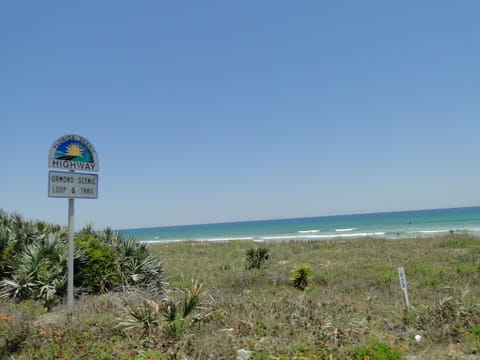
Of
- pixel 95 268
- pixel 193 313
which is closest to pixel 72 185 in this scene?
pixel 95 268

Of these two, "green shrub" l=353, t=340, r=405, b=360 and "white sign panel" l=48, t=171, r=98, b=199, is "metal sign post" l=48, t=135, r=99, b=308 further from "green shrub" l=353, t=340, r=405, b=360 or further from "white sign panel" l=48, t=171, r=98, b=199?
"green shrub" l=353, t=340, r=405, b=360

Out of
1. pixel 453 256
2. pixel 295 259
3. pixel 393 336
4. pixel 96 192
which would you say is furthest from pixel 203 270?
pixel 453 256

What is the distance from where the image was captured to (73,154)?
723 cm

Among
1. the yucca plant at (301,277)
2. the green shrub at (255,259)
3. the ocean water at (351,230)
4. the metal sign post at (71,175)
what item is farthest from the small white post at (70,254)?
the green shrub at (255,259)

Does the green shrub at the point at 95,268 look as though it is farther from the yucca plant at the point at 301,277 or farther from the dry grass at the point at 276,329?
the yucca plant at the point at 301,277

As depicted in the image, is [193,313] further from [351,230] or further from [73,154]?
[351,230]

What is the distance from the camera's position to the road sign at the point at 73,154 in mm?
6969

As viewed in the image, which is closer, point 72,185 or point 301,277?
point 72,185

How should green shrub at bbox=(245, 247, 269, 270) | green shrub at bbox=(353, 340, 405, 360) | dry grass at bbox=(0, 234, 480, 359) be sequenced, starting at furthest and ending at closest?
1. green shrub at bbox=(245, 247, 269, 270)
2. dry grass at bbox=(0, 234, 480, 359)
3. green shrub at bbox=(353, 340, 405, 360)

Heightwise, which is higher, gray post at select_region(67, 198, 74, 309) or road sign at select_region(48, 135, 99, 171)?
road sign at select_region(48, 135, 99, 171)

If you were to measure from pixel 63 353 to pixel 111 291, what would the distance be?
3.71 m

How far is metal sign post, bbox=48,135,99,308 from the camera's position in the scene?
6.80 metres

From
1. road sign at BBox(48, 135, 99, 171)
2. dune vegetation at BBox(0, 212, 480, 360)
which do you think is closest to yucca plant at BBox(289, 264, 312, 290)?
dune vegetation at BBox(0, 212, 480, 360)

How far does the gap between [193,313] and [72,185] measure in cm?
368
